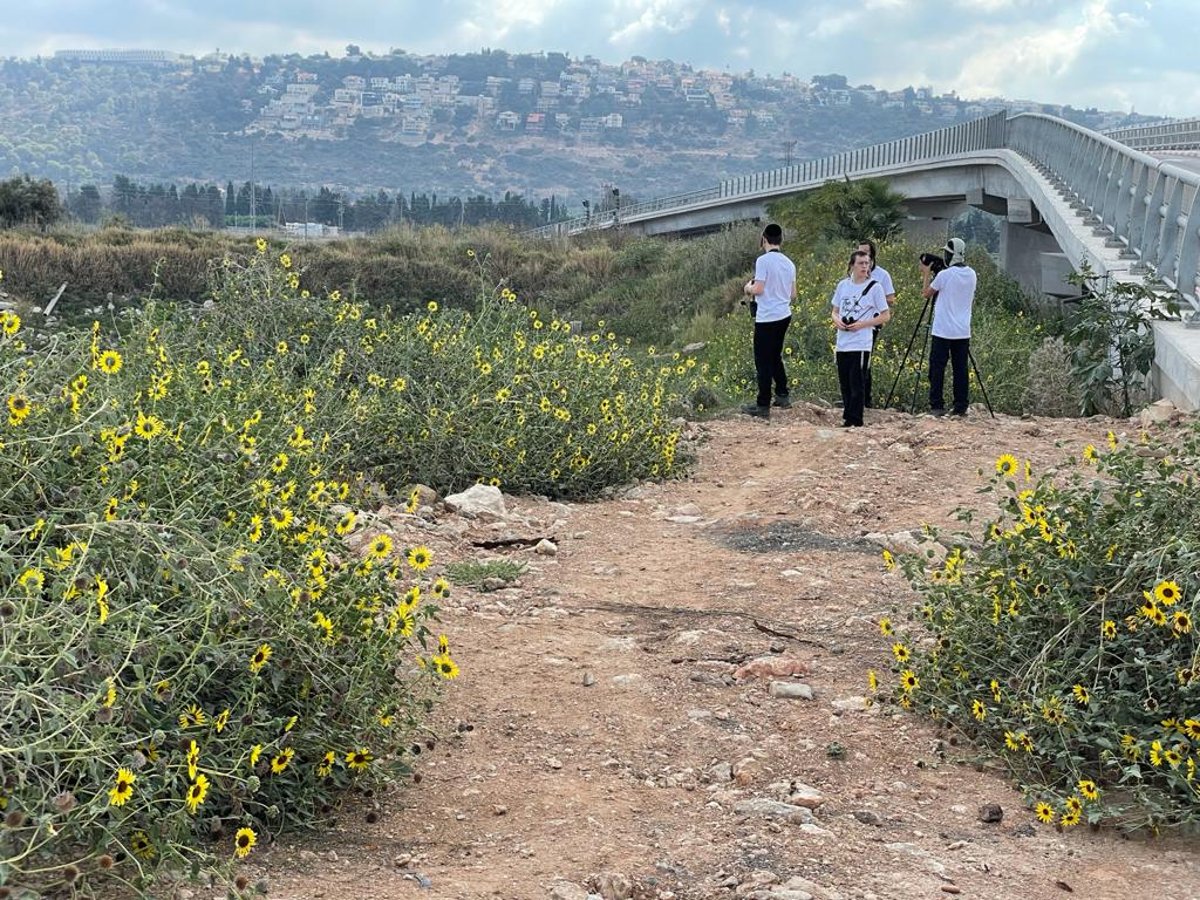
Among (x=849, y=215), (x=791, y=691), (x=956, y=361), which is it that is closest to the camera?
(x=791, y=691)

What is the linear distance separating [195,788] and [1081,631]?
275 centimetres

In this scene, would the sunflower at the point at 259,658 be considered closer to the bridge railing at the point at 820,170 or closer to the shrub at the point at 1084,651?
the shrub at the point at 1084,651

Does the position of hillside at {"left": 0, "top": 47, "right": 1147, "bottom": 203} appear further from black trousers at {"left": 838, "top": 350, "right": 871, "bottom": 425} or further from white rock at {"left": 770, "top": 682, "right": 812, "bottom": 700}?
white rock at {"left": 770, "top": 682, "right": 812, "bottom": 700}

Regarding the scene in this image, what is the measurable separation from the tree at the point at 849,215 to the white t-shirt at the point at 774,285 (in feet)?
61.2

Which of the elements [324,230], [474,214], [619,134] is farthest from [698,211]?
[619,134]

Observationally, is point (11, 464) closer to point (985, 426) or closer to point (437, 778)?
point (437, 778)

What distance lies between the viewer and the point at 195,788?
3.04 meters

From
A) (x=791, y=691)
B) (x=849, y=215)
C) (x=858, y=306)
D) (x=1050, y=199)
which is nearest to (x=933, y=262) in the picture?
(x=858, y=306)

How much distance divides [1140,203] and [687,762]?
11115 millimetres

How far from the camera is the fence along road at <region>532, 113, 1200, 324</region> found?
11.8 metres

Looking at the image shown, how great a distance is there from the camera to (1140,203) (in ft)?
45.4

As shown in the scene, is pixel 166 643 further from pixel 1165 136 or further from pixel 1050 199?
pixel 1165 136

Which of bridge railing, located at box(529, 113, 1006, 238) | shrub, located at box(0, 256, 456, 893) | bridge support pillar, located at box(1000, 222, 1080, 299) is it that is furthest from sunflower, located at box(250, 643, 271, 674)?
bridge railing, located at box(529, 113, 1006, 238)

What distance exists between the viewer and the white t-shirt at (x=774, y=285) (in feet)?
37.3
